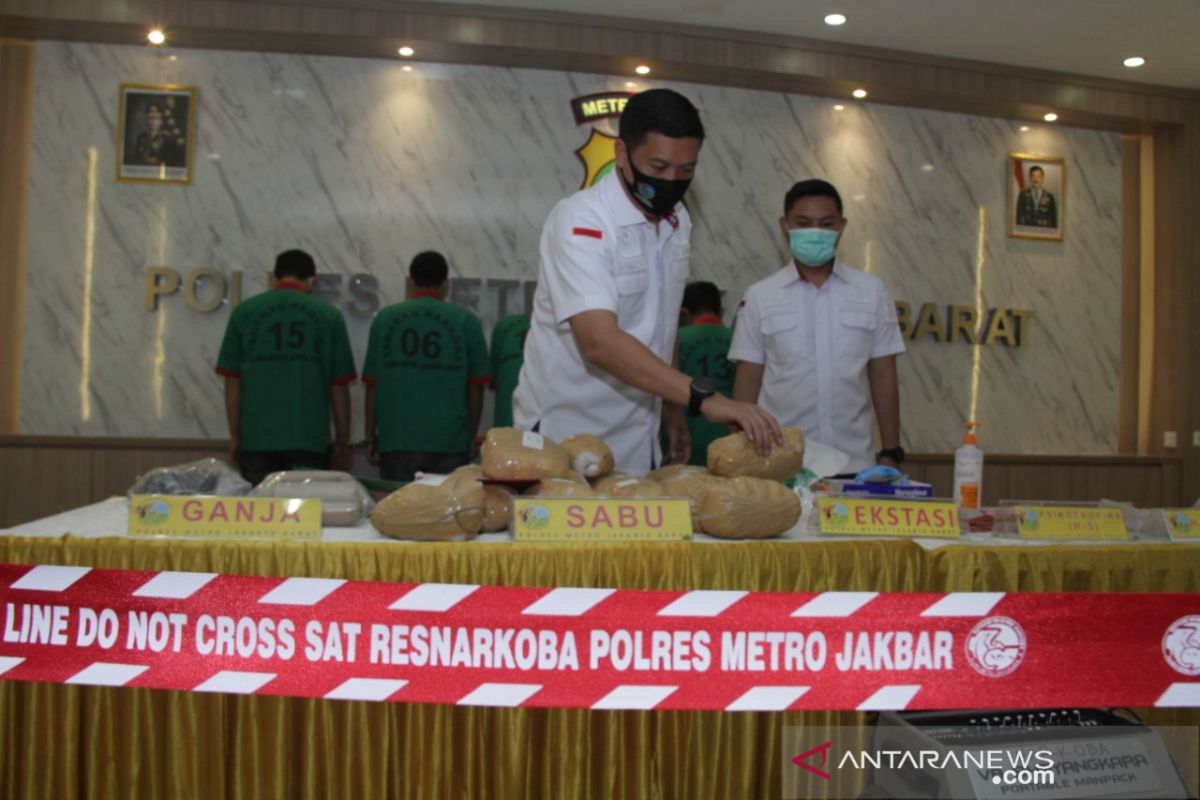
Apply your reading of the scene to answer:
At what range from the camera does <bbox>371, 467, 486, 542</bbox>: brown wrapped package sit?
4.87 feet

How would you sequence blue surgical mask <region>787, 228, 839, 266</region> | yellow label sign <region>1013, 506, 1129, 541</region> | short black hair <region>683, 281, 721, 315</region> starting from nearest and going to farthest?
yellow label sign <region>1013, 506, 1129, 541</region>, blue surgical mask <region>787, 228, 839, 266</region>, short black hair <region>683, 281, 721, 315</region>

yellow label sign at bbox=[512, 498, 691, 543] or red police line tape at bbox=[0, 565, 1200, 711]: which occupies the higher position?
yellow label sign at bbox=[512, 498, 691, 543]

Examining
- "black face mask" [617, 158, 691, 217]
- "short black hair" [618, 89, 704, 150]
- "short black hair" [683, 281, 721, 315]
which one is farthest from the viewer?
"short black hair" [683, 281, 721, 315]

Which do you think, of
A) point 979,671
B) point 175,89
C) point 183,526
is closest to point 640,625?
point 979,671

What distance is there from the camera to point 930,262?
5742mm

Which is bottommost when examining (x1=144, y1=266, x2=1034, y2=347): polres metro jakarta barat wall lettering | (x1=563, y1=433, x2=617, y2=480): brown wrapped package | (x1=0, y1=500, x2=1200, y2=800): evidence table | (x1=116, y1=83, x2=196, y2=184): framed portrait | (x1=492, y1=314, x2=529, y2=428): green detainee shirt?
(x1=0, y1=500, x2=1200, y2=800): evidence table

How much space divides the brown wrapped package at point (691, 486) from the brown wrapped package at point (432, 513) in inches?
12.9

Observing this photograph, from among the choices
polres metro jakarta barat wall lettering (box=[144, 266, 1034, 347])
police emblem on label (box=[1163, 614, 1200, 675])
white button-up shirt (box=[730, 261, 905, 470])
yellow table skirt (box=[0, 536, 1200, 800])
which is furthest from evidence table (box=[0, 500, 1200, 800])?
polres metro jakarta barat wall lettering (box=[144, 266, 1034, 347])

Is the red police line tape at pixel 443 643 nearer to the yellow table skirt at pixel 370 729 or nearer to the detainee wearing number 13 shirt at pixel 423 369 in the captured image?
the yellow table skirt at pixel 370 729

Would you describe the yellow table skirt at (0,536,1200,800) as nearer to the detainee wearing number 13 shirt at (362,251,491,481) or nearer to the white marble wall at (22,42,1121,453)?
the detainee wearing number 13 shirt at (362,251,491,481)

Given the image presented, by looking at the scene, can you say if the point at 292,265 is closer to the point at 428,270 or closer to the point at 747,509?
the point at 428,270

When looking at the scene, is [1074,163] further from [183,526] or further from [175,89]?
[183,526]

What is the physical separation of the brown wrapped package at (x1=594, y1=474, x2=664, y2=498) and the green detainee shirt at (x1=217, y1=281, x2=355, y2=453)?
2.89 meters

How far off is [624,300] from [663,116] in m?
0.44
